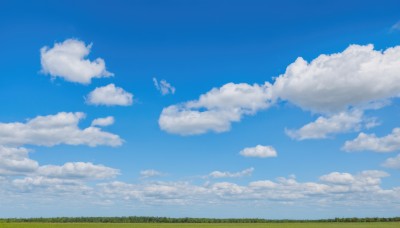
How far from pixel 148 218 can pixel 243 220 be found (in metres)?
36.5

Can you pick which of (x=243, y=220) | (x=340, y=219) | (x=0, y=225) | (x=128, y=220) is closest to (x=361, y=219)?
(x=340, y=219)

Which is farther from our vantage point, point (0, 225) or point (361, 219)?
point (361, 219)

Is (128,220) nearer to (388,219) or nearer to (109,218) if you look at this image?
(109,218)

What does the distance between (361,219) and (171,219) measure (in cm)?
6702

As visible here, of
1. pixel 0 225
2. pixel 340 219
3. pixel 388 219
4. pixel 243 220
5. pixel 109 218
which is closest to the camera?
pixel 0 225

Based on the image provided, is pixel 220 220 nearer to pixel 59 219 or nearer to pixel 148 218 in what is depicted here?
pixel 148 218

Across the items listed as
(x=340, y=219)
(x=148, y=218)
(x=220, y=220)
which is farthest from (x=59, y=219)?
(x=340, y=219)

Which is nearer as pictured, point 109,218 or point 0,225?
point 0,225

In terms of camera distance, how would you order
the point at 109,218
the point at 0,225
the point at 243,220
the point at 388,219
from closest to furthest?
the point at 0,225, the point at 388,219, the point at 243,220, the point at 109,218

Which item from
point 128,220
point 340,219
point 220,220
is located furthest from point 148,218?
point 340,219

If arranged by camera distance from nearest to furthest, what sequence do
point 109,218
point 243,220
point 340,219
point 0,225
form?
point 0,225 < point 340,219 < point 243,220 < point 109,218

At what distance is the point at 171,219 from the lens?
173 metres

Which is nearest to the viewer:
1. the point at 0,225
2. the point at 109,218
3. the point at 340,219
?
the point at 0,225

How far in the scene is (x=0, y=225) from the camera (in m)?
66.1
